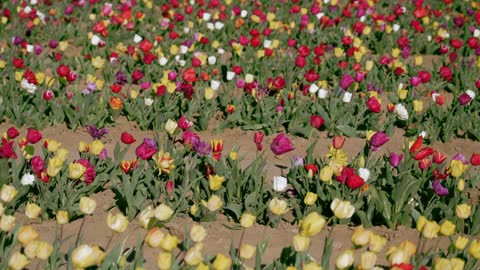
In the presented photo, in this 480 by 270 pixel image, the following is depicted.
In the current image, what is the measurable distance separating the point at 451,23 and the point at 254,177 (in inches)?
194

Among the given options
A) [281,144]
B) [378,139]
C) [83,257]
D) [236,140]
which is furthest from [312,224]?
[236,140]

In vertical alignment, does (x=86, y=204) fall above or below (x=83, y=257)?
below

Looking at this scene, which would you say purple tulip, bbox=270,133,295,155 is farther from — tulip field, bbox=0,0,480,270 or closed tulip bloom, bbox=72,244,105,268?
closed tulip bloom, bbox=72,244,105,268

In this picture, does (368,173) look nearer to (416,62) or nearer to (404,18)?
(416,62)

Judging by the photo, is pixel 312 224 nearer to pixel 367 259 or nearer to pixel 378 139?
pixel 367 259

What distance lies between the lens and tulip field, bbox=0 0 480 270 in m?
3.11

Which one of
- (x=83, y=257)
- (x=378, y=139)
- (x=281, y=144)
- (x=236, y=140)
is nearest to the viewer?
(x=83, y=257)

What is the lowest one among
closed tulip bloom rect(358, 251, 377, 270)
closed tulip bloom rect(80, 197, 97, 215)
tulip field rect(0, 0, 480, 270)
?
tulip field rect(0, 0, 480, 270)

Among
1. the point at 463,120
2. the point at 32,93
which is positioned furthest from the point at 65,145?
the point at 463,120

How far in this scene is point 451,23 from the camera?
789 cm

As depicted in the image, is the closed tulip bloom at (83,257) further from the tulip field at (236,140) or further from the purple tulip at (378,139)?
the purple tulip at (378,139)

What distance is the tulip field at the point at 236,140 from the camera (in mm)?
3105

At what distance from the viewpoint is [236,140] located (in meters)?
4.95

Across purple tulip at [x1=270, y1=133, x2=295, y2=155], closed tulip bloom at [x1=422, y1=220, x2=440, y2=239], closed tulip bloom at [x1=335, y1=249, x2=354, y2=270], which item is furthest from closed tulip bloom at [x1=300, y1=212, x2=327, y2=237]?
purple tulip at [x1=270, y1=133, x2=295, y2=155]
